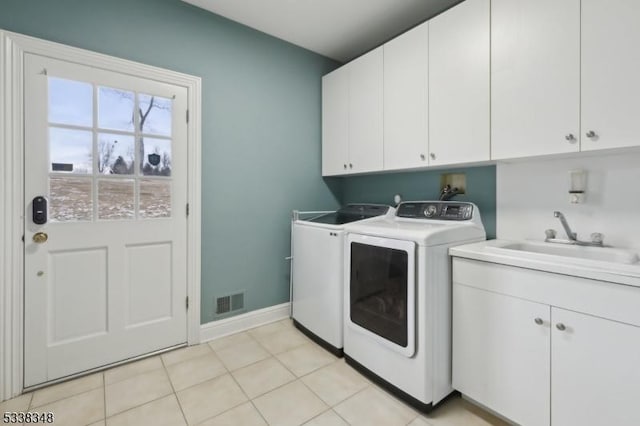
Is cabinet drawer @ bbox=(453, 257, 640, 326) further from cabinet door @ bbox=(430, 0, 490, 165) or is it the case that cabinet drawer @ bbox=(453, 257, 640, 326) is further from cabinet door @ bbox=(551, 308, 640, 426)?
cabinet door @ bbox=(430, 0, 490, 165)

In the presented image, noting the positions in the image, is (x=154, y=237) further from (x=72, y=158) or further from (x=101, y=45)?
(x=101, y=45)

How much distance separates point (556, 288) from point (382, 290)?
0.84 metres

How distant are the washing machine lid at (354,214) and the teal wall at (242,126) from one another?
0.27m

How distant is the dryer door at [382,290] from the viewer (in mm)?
1590

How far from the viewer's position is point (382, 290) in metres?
1.77

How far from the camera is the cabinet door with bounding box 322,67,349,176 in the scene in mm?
2701

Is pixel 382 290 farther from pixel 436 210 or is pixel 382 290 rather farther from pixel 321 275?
pixel 436 210

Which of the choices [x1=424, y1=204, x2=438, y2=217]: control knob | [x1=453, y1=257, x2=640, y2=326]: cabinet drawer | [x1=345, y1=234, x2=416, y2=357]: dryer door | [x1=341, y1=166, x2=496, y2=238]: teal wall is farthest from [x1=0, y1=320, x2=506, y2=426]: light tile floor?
[x1=341, y1=166, x2=496, y2=238]: teal wall

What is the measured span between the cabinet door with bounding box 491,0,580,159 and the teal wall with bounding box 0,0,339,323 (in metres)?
1.71

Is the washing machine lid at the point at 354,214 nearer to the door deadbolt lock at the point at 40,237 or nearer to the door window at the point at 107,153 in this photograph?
the door window at the point at 107,153

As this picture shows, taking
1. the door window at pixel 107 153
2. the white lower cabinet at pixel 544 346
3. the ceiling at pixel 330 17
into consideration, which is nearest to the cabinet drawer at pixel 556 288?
the white lower cabinet at pixel 544 346

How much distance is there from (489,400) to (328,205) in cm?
212

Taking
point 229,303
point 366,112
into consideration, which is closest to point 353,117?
point 366,112

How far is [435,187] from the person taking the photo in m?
2.37
